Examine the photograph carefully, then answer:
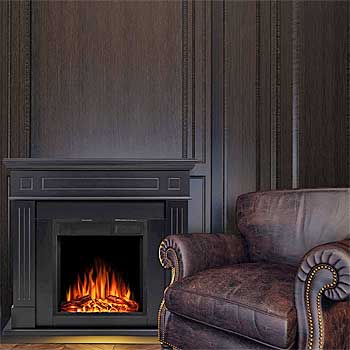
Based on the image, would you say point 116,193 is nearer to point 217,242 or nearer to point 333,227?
point 217,242

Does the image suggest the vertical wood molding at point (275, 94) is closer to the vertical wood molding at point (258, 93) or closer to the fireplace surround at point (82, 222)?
the vertical wood molding at point (258, 93)

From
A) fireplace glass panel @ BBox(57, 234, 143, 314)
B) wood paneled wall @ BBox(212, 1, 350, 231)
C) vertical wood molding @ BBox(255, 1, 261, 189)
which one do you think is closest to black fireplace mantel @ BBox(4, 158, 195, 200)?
fireplace glass panel @ BBox(57, 234, 143, 314)

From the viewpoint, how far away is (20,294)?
3174 mm

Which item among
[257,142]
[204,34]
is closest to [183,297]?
[257,142]

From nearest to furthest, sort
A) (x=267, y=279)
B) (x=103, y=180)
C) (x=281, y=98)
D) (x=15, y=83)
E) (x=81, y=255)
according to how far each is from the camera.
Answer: (x=267, y=279)
(x=103, y=180)
(x=81, y=255)
(x=15, y=83)
(x=281, y=98)

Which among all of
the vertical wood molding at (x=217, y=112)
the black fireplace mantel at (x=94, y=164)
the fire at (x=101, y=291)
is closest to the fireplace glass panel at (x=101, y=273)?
the fire at (x=101, y=291)

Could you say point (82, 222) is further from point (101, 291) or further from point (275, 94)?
point (275, 94)

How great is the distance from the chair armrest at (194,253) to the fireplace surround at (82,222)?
565 millimetres

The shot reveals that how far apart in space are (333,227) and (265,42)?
5.16 ft

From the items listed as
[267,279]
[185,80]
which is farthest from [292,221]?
[185,80]

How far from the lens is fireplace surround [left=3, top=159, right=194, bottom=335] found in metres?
3.19

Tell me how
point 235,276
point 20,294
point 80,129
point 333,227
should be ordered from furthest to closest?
1. point 80,129
2. point 20,294
3. point 333,227
4. point 235,276

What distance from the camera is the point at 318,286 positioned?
1.97 metres

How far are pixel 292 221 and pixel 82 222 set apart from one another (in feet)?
4.06
